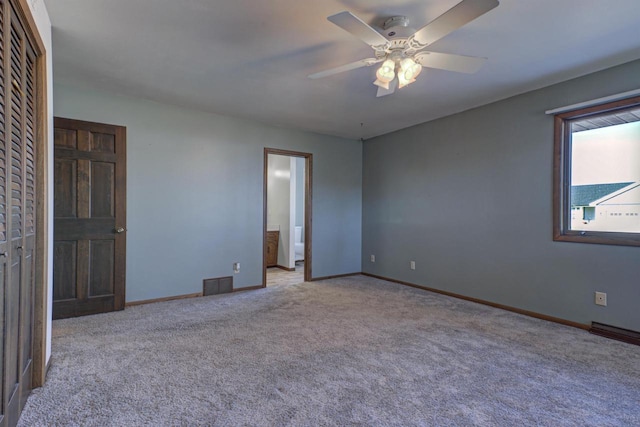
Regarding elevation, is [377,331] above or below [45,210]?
below

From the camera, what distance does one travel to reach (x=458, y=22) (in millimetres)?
1673

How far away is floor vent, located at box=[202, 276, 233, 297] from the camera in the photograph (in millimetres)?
4055

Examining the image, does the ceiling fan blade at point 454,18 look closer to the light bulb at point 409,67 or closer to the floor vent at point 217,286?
the light bulb at point 409,67

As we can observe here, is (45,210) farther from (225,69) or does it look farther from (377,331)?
(377,331)

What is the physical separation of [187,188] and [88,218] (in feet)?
3.50

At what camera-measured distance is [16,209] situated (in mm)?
1552

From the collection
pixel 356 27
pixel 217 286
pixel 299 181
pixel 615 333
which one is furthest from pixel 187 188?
pixel 615 333

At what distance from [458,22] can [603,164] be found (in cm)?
235

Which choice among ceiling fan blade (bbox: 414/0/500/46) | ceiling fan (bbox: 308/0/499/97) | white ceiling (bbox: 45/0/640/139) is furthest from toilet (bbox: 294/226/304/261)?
ceiling fan blade (bbox: 414/0/500/46)

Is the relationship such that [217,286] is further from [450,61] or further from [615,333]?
[615,333]

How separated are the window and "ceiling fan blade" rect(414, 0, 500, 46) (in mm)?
2102

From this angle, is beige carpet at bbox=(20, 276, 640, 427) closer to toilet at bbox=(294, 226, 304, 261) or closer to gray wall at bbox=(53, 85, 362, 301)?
gray wall at bbox=(53, 85, 362, 301)

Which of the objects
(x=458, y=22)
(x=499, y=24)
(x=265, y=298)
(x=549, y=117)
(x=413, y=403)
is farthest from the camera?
(x=265, y=298)

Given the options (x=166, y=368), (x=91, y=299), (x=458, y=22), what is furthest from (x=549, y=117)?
(x=91, y=299)
